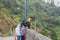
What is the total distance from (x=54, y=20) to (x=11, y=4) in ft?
36.9

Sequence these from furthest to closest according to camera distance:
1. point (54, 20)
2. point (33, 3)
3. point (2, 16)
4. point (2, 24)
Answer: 1. point (33, 3)
2. point (54, 20)
3. point (2, 16)
4. point (2, 24)

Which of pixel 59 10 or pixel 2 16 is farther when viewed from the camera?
pixel 59 10

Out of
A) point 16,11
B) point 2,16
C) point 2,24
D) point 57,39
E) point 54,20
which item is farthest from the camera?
point 54,20

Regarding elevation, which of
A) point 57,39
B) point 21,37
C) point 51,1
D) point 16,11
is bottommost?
point 51,1

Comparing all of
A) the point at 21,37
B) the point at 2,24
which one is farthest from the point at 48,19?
the point at 21,37

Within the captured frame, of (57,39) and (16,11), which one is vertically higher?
(57,39)

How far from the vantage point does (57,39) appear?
69.2 ft

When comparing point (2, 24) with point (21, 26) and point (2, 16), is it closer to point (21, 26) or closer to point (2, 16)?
point (2, 16)

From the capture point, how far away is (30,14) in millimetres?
44688

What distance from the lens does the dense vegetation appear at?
29.3 m

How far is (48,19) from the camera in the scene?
52.4 m

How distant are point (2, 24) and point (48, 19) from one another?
2499cm

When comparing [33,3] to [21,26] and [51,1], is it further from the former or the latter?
[21,26]

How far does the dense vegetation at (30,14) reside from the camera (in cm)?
2928
